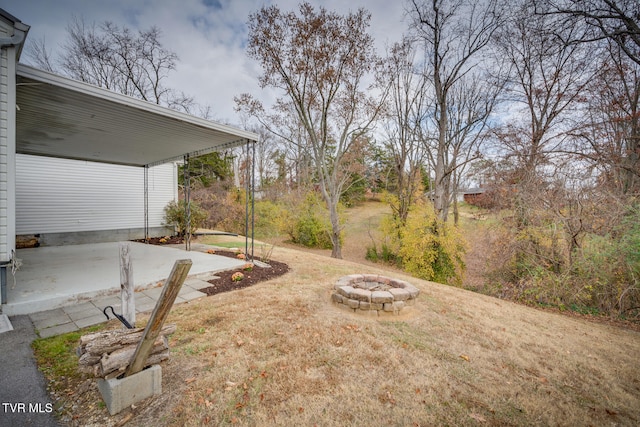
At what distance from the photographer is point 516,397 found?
2109 mm

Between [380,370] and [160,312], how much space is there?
1928mm

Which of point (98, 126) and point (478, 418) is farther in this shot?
point (98, 126)

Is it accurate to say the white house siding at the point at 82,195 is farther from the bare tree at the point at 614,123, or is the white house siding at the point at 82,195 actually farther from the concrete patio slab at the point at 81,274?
the bare tree at the point at 614,123

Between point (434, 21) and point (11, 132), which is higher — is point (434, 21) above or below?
above

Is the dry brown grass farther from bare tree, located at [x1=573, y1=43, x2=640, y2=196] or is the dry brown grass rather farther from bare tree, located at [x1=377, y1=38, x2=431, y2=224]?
bare tree, located at [x1=377, y1=38, x2=431, y2=224]

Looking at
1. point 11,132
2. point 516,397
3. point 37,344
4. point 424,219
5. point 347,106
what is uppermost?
point 347,106

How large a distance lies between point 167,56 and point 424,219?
14600 millimetres

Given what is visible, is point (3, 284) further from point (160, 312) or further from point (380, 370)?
point (380, 370)

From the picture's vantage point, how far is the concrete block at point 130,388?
1.71 m

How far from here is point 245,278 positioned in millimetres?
4945

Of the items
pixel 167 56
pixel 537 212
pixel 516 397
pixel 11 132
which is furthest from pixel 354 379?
pixel 167 56

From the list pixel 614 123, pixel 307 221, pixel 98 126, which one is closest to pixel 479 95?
pixel 614 123

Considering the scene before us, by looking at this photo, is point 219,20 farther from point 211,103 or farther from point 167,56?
point 211,103

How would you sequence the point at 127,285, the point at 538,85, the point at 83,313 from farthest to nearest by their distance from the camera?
1. the point at 538,85
2. the point at 83,313
3. the point at 127,285
